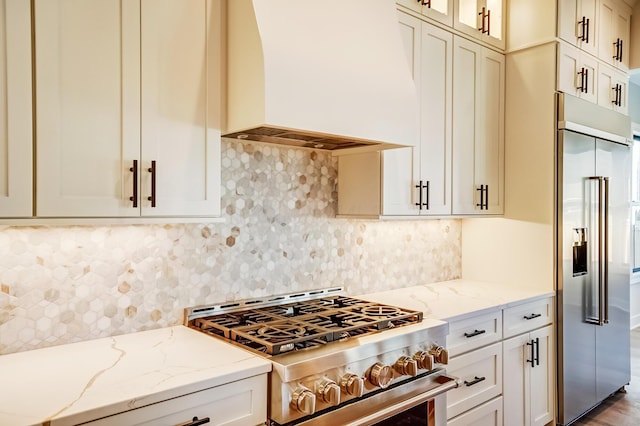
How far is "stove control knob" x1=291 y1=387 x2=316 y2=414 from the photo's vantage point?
A: 5.00 feet

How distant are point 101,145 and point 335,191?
4.49 ft

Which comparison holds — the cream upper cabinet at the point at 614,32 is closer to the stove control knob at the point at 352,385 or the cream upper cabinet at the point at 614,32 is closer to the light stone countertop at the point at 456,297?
the light stone countertop at the point at 456,297

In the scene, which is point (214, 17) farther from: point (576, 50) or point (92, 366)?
point (576, 50)

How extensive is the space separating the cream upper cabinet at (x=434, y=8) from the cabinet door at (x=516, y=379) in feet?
6.24

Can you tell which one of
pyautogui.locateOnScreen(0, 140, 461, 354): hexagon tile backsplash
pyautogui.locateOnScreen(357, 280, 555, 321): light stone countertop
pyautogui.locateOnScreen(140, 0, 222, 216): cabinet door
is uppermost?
pyautogui.locateOnScreen(140, 0, 222, 216): cabinet door

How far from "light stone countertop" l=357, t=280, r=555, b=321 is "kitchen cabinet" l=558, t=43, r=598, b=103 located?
4.48ft

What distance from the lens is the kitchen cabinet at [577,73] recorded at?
9.96ft

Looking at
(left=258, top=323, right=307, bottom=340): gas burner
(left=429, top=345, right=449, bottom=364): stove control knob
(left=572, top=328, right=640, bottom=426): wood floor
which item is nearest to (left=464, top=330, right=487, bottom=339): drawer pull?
(left=429, top=345, right=449, bottom=364): stove control knob

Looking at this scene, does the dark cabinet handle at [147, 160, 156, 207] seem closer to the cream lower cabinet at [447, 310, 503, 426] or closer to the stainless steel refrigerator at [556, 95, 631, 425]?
the cream lower cabinet at [447, 310, 503, 426]

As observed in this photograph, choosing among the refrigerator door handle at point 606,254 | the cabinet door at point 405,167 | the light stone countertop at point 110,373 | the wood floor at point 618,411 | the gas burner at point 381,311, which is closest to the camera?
the light stone countertop at point 110,373

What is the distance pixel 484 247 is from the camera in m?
3.34

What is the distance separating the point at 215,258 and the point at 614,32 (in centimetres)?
354

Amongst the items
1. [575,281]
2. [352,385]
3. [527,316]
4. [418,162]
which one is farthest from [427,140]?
[352,385]

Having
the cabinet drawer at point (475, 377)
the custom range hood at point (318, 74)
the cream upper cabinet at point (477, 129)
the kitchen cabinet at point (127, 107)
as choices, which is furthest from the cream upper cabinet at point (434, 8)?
the cabinet drawer at point (475, 377)
